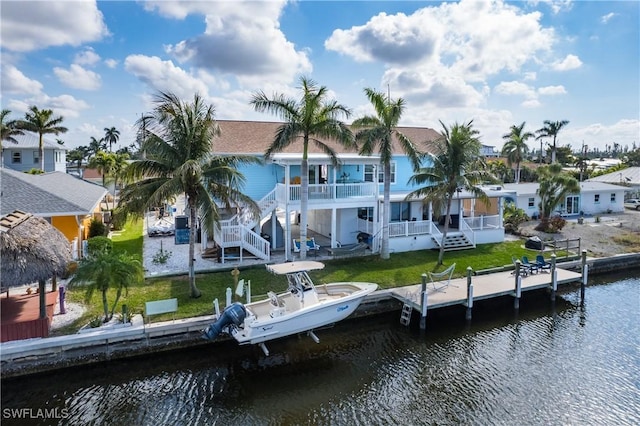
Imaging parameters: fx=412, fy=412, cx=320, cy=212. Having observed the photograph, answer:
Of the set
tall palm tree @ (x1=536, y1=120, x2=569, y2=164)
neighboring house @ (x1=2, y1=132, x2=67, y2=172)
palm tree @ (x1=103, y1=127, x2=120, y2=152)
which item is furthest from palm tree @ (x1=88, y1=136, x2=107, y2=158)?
tall palm tree @ (x1=536, y1=120, x2=569, y2=164)

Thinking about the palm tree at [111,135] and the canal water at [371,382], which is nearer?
the canal water at [371,382]

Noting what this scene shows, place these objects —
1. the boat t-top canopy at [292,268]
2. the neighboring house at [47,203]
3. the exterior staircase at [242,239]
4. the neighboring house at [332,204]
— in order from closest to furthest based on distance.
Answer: the boat t-top canopy at [292,268], the neighboring house at [47,203], the exterior staircase at [242,239], the neighboring house at [332,204]

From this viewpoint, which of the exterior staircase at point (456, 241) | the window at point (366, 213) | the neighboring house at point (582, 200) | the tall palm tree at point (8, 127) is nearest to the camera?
the exterior staircase at point (456, 241)

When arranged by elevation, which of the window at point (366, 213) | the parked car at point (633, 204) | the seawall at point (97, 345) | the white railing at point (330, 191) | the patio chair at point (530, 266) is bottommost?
the seawall at point (97, 345)

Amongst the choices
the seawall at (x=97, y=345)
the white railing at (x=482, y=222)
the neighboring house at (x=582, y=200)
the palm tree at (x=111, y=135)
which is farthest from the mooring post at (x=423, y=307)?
the palm tree at (x=111, y=135)

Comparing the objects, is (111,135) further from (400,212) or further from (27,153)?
(400,212)

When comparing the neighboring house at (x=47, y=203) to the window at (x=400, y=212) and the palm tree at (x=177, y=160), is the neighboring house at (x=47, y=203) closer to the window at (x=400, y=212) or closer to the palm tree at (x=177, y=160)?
the palm tree at (x=177, y=160)
